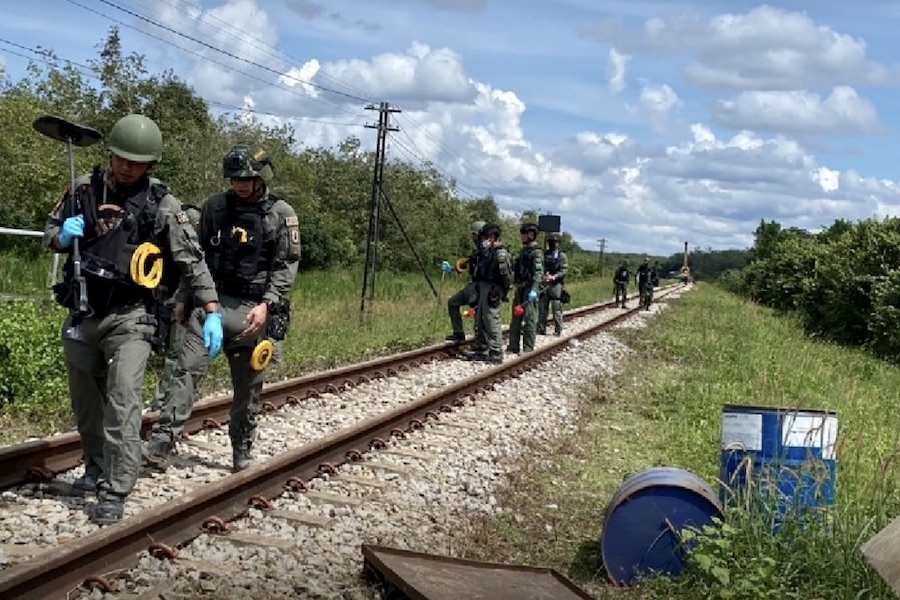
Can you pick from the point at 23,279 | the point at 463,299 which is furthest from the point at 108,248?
the point at 23,279

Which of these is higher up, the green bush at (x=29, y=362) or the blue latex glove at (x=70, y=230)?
the blue latex glove at (x=70, y=230)

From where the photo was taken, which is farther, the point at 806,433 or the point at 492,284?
the point at 492,284

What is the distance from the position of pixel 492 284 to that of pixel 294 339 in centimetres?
338

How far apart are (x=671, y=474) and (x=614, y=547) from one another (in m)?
0.52

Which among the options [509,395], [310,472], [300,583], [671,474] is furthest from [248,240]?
[509,395]

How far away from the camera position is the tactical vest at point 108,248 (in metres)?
5.91

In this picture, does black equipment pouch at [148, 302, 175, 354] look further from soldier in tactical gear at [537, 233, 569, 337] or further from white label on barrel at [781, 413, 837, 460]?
soldier in tactical gear at [537, 233, 569, 337]

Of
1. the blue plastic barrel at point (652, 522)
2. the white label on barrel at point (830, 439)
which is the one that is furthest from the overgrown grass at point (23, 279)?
the white label on barrel at point (830, 439)

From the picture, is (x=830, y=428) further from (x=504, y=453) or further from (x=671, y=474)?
(x=504, y=453)

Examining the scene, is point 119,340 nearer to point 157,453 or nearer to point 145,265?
point 145,265

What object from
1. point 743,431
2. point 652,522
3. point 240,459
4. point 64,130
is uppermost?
point 64,130

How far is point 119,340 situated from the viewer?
19.6 ft

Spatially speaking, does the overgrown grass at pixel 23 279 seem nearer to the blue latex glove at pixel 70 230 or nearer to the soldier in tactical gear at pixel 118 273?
the soldier in tactical gear at pixel 118 273

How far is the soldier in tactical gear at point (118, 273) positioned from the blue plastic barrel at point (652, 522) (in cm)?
270
